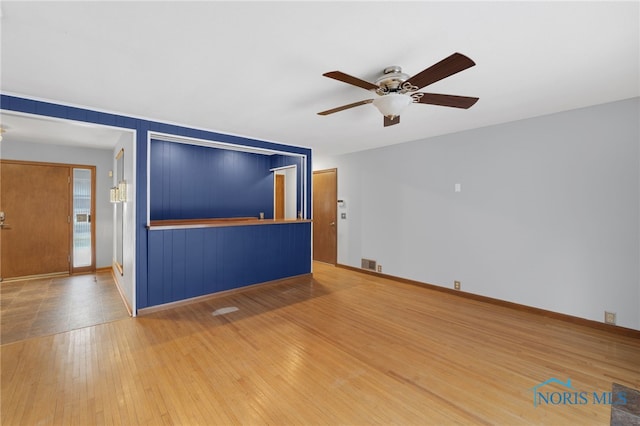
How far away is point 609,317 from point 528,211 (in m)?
1.37

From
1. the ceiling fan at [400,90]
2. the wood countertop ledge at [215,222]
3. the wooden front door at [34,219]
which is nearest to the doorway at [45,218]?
the wooden front door at [34,219]

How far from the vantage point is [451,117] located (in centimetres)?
351

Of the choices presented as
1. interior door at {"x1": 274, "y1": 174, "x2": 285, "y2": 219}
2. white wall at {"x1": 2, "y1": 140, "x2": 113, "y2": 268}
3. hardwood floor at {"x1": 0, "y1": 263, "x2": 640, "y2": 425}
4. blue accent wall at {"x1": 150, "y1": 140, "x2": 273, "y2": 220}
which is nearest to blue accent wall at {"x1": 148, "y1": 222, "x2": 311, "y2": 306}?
hardwood floor at {"x1": 0, "y1": 263, "x2": 640, "y2": 425}

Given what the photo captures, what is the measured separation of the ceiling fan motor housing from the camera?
86.9 inches

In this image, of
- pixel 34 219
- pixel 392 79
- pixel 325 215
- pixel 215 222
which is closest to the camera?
pixel 392 79

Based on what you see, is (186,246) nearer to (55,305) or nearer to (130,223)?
(130,223)

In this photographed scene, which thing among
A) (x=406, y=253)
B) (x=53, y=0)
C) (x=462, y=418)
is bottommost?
(x=462, y=418)

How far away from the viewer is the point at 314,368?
235 cm

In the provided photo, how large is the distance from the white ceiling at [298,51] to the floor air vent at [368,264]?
3071mm

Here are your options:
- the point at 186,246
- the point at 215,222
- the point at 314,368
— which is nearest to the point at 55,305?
the point at 186,246

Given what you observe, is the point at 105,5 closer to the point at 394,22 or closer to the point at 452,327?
the point at 394,22

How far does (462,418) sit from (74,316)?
4220 millimetres

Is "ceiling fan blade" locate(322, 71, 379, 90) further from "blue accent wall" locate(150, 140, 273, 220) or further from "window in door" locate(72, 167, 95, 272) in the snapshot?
"window in door" locate(72, 167, 95, 272)

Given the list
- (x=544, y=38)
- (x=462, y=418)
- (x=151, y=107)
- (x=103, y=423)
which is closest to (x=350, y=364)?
(x=462, y=418)
